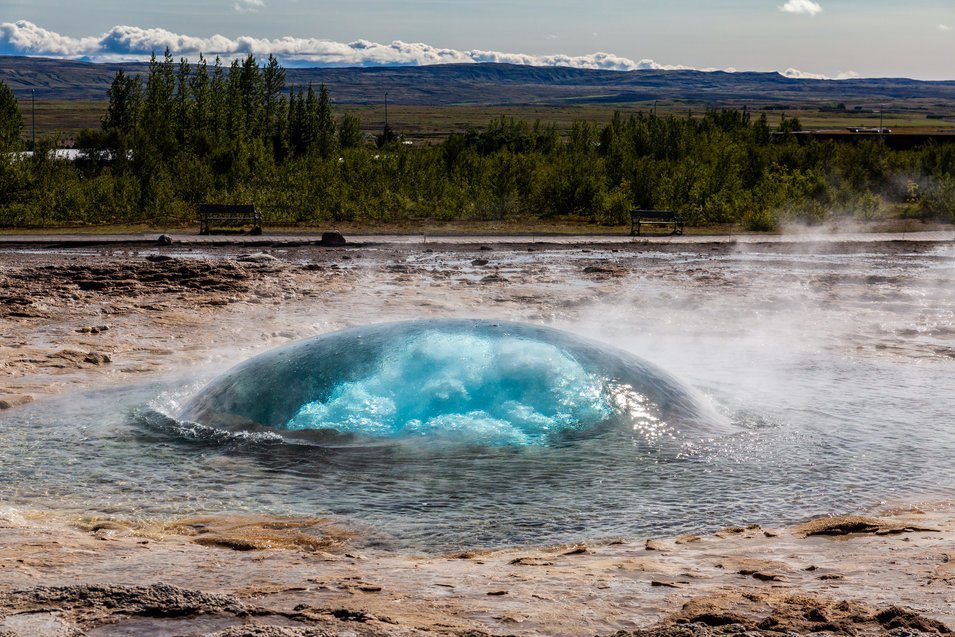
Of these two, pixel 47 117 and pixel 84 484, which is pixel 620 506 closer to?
pixel 84 484

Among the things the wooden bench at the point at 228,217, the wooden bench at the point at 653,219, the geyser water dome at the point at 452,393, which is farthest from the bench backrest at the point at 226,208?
the geyser water dome at the point at 452,393

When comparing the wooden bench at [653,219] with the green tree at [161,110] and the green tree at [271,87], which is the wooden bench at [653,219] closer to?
the green tree at [161,110]

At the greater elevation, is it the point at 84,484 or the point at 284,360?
the point at 284,360

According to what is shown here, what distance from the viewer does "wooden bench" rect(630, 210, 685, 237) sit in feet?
81.9

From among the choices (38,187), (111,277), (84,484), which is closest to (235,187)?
(38,187)

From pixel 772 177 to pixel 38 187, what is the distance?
20.9 meters

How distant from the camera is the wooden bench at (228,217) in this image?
78.6ft

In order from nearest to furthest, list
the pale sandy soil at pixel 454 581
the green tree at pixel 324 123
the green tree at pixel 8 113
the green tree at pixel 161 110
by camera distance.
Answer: the pale sandy soil at pixel 454 581, the green tree at pixel 161 110, the green tree at pixel 324 123, the green tree at pixel 8 113

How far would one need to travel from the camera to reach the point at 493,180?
30.9 metres

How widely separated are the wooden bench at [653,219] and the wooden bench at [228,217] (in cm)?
856

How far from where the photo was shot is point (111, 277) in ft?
53.8

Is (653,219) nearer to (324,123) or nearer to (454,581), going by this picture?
(454,581)

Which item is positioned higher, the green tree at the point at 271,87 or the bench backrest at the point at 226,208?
the green tree at the point at 271,87

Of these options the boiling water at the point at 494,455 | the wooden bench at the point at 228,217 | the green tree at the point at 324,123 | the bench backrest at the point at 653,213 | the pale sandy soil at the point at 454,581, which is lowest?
the boiling water at the point at 494,455
